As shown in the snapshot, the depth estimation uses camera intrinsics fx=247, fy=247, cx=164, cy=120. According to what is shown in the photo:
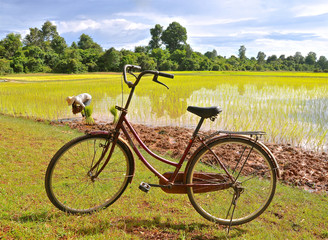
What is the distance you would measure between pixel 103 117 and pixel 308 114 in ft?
27.4

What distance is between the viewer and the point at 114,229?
235 centimetres

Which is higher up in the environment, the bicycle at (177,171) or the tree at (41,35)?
the tree at (41,35)

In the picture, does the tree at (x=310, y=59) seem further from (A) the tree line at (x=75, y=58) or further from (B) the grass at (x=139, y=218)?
(B) the grass at (x=139, y=218)

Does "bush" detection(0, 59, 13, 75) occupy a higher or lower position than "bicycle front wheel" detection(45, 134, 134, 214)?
higher

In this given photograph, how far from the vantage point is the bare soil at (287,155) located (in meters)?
4.60

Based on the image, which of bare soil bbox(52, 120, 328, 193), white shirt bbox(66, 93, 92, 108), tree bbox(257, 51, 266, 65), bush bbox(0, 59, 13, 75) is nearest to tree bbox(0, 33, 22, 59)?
bush bbox(0, 59, 13, 75)

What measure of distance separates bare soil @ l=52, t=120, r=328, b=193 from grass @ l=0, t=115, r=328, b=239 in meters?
0.76

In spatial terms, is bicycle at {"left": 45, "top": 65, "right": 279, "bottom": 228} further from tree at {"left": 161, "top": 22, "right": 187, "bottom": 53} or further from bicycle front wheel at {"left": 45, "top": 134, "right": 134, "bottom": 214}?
tree at {"left": 161, "top": 22, "right": 187, "bottom": 53}

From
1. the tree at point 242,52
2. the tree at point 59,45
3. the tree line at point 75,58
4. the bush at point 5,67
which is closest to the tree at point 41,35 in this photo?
the tree line at point 75,58

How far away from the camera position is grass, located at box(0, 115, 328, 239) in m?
2.28

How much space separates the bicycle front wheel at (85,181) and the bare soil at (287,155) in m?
2.94

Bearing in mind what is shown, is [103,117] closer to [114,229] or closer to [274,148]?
[274,148]

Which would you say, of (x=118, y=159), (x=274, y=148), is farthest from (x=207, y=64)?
(x=118, y=159)

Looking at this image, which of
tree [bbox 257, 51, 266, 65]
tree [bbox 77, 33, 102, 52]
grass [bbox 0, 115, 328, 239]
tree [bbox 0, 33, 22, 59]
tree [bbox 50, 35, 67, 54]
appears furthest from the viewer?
tree [bbox 257, 51, 266, 65]
